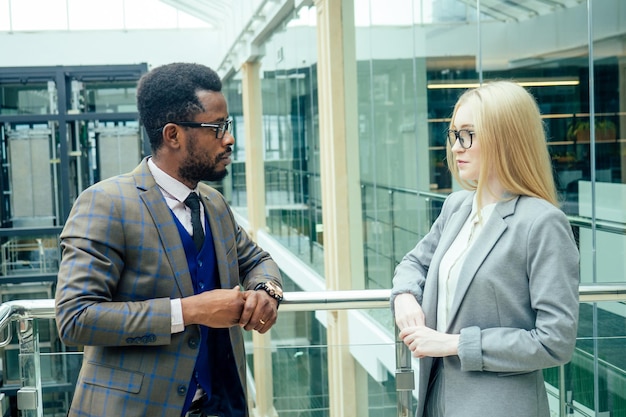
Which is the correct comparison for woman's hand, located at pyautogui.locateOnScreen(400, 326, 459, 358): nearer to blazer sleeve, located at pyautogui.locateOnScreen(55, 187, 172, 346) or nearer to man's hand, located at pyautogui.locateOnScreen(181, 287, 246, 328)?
man's hand, located at pyautogui.locateOnScreen(181, 287, 246, 328)

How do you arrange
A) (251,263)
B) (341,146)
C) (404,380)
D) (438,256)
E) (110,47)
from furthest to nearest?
(110,47) → (341,146) → (404,380) → (251,263) → (438,256)

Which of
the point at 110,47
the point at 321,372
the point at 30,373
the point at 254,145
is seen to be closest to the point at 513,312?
the point at 321,372

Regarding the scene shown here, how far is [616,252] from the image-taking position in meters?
4.92

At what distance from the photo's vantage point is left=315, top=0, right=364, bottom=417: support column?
9.90 meters

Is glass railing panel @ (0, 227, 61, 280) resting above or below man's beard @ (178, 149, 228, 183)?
below

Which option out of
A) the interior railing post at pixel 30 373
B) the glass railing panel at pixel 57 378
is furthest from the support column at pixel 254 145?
the interior railing post at pixel 30 373

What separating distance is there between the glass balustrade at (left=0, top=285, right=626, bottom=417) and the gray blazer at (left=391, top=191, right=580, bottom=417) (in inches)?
32.0

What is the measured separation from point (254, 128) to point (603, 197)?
51.0 feet

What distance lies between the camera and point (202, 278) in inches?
81.0

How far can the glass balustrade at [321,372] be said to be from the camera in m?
2.77

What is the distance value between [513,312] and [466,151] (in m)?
0.41

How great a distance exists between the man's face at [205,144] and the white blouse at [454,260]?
0.65 metres

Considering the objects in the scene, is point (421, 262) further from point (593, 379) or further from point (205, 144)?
point (593, 379)

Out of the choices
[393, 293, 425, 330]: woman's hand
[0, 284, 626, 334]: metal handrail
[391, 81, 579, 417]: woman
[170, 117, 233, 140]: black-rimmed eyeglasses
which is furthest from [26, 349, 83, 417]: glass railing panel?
[391, 81, 579, 417]: woman
